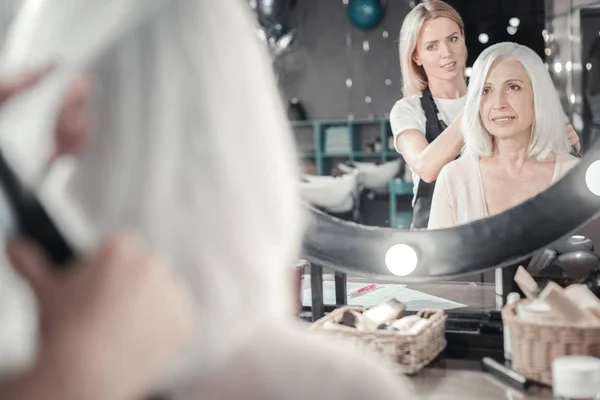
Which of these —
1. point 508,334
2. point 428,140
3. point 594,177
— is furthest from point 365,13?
point 508,334

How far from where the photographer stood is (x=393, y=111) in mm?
1106

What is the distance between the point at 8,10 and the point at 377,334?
646 millimetres

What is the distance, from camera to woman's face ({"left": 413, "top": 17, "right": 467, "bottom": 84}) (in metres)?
1.07

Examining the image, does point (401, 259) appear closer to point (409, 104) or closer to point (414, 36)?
point (409, 104)

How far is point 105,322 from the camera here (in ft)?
1.66

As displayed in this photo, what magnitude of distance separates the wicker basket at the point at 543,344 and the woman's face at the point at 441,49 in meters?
0.38

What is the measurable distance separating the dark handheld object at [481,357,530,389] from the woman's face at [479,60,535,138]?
343 mm

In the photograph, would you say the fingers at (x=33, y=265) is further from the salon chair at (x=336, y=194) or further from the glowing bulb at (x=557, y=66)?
the glowing bulb at (x=557, y=66)

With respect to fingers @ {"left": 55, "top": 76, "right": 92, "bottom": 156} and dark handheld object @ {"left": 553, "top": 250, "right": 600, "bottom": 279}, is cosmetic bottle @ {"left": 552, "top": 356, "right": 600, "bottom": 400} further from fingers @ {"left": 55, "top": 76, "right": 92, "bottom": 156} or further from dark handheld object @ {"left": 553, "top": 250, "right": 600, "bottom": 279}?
fingers @ {"left": 55, "top": 76, "right": 92, "bottom": 156}

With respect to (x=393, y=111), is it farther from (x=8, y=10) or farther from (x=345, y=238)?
(x=8, y=10)

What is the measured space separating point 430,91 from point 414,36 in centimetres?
9

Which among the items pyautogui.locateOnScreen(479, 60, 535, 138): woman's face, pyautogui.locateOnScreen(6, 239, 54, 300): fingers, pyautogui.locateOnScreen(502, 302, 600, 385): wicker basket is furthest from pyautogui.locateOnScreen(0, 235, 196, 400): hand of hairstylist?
pyautogui.locateOnScreen(479, 60, 535, 138): woman's face

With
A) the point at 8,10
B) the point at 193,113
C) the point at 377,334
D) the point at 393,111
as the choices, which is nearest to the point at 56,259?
the point at 193,113

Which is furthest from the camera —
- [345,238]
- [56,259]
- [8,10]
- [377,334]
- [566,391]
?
[345,238]
